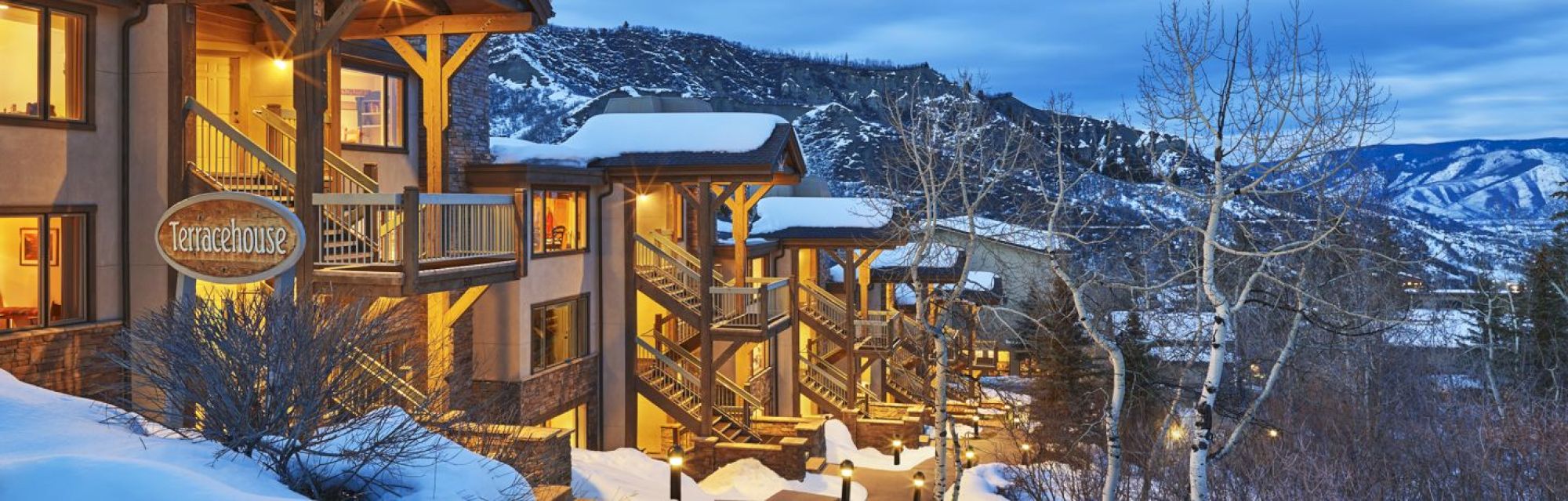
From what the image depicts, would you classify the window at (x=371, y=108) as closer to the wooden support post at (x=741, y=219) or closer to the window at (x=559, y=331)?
the window at (x=559, y=331)

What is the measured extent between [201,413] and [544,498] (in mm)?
4478

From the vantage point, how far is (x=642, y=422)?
2505 centimetres

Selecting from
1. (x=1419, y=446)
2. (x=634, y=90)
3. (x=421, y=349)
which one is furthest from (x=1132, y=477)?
(x=634, y=90)

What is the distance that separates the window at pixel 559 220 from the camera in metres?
19.7

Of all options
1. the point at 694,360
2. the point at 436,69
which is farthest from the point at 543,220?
the point at 436,69

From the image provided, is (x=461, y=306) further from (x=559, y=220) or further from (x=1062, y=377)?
(x=1062, y=377)

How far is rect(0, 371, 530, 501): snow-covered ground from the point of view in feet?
18.7

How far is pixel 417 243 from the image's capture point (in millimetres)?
11242

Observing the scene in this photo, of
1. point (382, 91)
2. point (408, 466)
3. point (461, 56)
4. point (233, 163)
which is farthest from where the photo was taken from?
point (382, 91)

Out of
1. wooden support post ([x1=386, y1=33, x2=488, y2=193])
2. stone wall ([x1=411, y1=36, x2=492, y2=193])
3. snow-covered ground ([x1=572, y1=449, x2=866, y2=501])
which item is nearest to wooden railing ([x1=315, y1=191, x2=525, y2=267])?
wooden support post ([x1=386, y1=33, x2=488, y2=193])

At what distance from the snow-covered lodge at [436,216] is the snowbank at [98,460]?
168cm

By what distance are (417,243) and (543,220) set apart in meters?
8.59

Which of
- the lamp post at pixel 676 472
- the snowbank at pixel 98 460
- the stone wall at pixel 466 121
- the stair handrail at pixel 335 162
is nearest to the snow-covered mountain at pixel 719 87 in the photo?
the stone wall at pixel 466 121

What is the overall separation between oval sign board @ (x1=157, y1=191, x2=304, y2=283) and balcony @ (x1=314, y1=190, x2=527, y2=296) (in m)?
0.81
